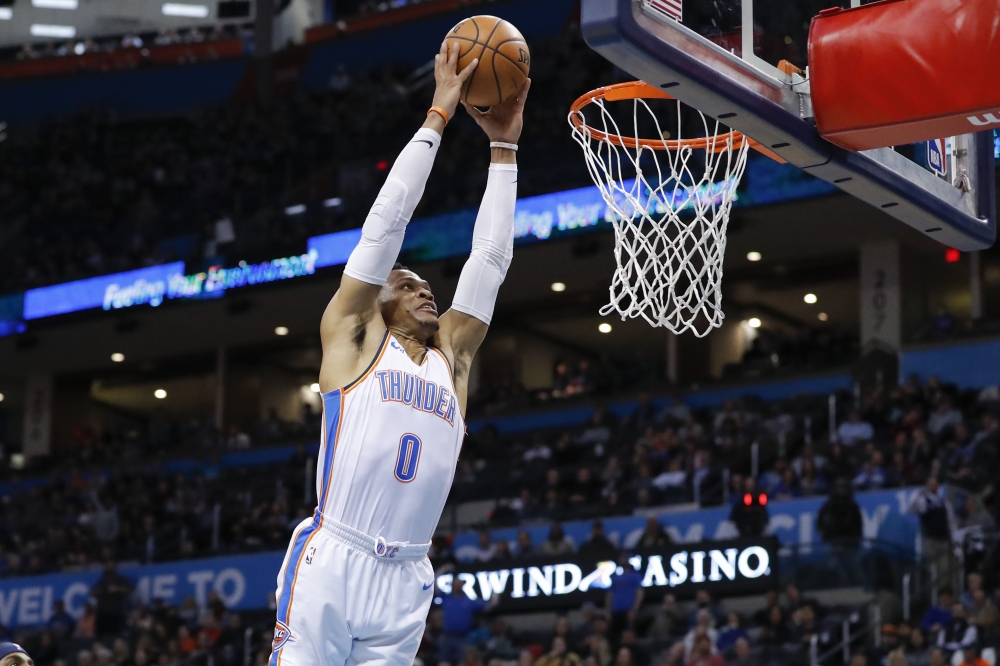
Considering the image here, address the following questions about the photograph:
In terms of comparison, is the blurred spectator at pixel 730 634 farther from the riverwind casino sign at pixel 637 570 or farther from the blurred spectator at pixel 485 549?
the blurred spectator at pixel 485 549

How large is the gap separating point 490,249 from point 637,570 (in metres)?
10.8

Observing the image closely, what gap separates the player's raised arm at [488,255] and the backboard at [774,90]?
492mm

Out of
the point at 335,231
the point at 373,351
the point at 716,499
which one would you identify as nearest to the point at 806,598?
the point at 716,499

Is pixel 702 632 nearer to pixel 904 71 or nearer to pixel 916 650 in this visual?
pixel 916 650

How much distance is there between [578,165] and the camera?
21.0 meters

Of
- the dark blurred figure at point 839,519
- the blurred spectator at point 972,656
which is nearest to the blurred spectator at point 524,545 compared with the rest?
the dark blurred figure at point 839,519

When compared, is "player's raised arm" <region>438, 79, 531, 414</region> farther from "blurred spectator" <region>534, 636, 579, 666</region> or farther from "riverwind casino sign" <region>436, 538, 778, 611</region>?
"riverwind casino sign" <region>436, 538, 778, 611</region>

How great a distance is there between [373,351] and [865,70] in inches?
94.5

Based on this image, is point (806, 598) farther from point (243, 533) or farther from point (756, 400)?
point (243, 533)

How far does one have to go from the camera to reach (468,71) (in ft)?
16.6

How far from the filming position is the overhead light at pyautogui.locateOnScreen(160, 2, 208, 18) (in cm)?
3647

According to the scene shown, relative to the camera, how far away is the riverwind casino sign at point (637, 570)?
14.9 metres

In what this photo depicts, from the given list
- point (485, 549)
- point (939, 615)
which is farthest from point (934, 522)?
point (485, 549)

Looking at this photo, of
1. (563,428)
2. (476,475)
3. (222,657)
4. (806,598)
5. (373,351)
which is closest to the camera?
(373,351)
